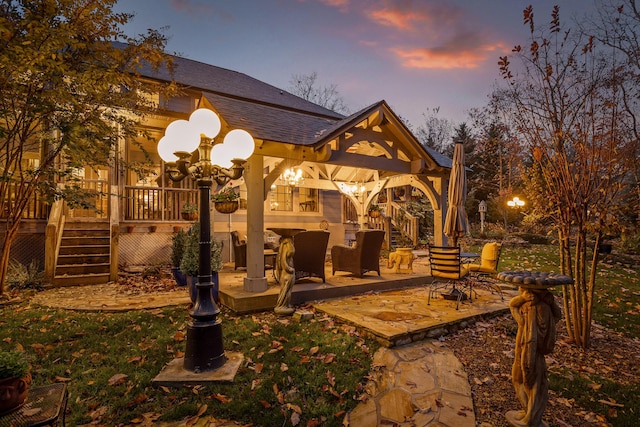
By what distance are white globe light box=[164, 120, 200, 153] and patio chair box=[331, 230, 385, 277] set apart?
430 centimetres

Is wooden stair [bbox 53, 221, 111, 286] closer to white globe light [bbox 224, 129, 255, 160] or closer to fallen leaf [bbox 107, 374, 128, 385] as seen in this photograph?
fallen leaf [bbox 107, 374, 128, 385]

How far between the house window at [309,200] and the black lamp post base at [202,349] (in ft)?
31.2

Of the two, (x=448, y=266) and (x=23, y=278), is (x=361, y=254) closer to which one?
(x=448, y=266)

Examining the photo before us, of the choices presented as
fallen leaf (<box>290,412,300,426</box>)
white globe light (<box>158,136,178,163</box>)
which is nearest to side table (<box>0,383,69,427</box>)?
fallen leaf (<box>290,412,300,426</box>)

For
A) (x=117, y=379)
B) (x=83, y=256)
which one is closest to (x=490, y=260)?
(x=117, y=379)

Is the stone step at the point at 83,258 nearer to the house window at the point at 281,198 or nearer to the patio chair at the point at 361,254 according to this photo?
the house window at the point at 281,198

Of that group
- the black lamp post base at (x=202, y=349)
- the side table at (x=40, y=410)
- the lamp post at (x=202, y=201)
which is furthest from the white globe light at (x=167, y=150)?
the side table at (x=40, y=410)

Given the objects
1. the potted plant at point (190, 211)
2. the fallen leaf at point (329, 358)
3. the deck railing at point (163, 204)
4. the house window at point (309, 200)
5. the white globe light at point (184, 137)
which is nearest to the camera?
the white globe light at point (184, 137)

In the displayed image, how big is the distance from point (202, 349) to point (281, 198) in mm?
9270

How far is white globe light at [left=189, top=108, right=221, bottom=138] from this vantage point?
3475 millimetres

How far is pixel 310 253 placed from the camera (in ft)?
21.0

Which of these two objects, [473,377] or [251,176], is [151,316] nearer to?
[251,176]

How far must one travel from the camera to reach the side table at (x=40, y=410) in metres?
1.63

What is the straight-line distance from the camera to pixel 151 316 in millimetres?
5113
